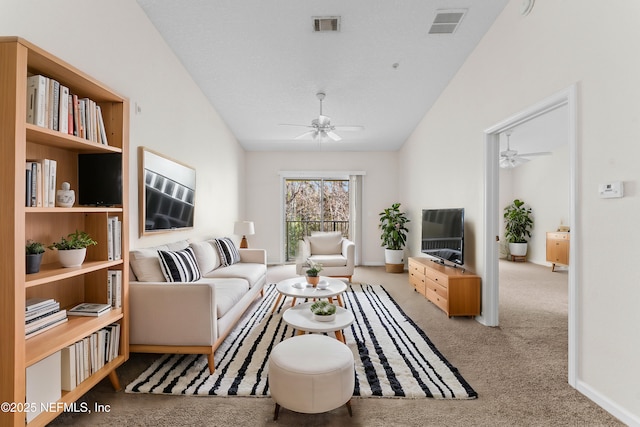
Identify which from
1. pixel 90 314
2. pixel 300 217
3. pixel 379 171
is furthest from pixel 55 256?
pixel 379 171

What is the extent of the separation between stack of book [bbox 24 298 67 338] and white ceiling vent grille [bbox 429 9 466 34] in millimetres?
3914

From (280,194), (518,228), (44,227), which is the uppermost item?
(280,194)

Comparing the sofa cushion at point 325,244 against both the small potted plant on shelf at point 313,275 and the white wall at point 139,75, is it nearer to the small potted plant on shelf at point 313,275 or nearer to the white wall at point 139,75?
the white wall at point 139,75

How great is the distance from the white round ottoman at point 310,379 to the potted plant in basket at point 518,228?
7.40 m

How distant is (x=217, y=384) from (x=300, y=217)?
5118 mm

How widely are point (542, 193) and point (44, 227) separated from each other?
8.95 metres

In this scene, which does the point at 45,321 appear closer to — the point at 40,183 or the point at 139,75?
the point at 40,183

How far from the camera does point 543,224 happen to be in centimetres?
729

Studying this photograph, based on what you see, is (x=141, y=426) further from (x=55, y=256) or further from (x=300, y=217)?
(x=300, y=217)

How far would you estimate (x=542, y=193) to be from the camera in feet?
24.0

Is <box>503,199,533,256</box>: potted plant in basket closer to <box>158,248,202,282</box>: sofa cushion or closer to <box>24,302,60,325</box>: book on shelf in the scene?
<box>158,248,202,282</box>: sofa cushion

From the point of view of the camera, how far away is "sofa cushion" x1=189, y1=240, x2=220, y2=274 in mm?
3579

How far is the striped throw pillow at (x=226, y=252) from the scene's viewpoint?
414 centimetres

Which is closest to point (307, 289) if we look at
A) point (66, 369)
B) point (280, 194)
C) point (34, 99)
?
point (66, 369)
